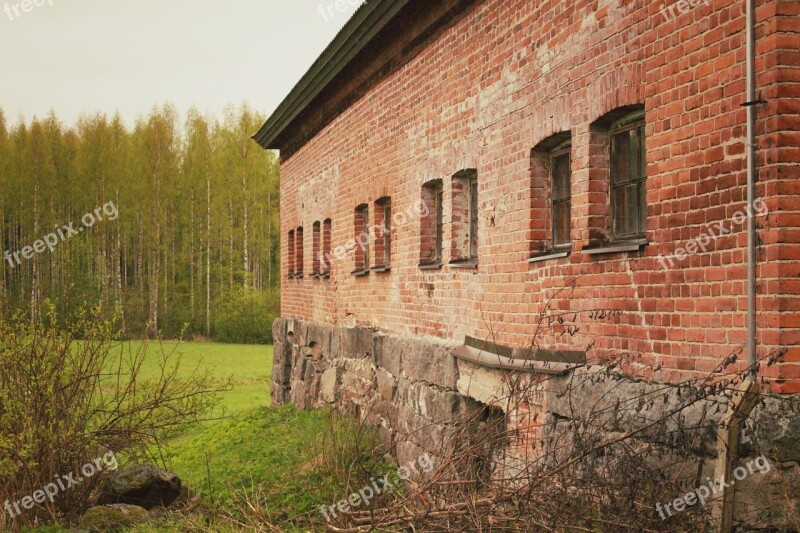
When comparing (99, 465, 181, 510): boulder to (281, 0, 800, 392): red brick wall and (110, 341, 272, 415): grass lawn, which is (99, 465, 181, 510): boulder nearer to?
(281, 0, 800, 392): red brick wall

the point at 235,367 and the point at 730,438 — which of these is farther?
the point at 235,367

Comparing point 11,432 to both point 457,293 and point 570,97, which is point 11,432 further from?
point 570,97

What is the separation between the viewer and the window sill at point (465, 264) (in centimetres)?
987

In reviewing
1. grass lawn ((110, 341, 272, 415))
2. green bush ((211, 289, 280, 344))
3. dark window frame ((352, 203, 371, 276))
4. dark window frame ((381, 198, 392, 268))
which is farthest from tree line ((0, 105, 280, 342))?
dark window frame ((381, 198, 392, 268))

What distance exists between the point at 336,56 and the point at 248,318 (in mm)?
31404

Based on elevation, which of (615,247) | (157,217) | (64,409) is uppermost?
(157,217)

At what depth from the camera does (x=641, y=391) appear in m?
6.28

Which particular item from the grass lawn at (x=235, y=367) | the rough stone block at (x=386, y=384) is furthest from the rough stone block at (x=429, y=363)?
the grass lawn at (x=235, y=367)

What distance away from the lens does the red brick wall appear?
5.36 metres

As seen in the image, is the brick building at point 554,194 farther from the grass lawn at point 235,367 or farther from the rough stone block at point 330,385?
the grass lawn at point 235,367

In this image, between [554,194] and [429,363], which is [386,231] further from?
[554,194]

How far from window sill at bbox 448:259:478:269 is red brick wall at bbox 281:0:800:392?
0.19m

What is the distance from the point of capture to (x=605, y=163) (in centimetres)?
731

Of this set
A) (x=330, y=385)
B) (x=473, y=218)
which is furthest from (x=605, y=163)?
(x=330, y=385)
